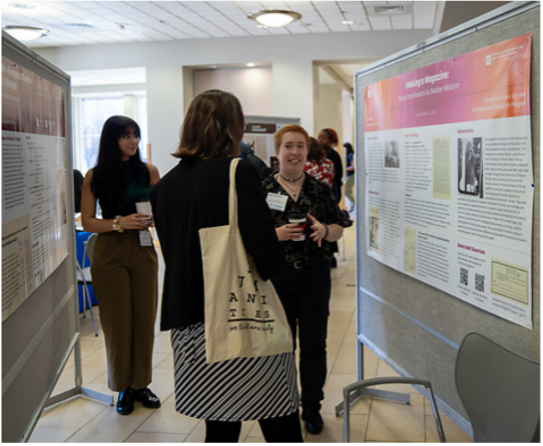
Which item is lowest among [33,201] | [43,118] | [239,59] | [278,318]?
[278,318]

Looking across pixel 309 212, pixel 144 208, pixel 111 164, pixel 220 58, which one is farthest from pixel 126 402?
pixel 220 58

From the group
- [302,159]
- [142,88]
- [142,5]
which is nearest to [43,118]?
[302,159]

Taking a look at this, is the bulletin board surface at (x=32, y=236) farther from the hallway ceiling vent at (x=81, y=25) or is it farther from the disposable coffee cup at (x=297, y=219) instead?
the hallway ceiling vent at (x=81, y=25)

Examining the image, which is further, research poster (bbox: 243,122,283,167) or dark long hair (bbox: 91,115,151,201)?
research poster (bbox: 243,122,283,167)

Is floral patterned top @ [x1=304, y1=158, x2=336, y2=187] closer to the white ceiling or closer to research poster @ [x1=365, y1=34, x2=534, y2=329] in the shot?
the white ceiling

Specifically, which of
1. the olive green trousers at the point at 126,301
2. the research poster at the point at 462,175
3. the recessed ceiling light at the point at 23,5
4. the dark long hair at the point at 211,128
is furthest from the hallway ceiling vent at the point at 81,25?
the dark long hair at the point at 211,128

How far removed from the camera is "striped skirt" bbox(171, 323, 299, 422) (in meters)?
2.03

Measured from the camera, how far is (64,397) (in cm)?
366

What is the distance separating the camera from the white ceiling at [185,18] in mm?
7754

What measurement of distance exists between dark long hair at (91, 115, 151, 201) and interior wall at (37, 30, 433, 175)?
6.62m

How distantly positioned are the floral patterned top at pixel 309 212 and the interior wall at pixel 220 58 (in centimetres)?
687

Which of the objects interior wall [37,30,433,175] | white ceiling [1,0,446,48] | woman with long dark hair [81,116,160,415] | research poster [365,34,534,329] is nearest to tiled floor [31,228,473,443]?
woman with long dark hair [81,116,160,415]

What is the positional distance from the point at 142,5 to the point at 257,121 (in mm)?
2713

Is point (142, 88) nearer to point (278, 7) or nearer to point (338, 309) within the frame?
point (278, 7)
